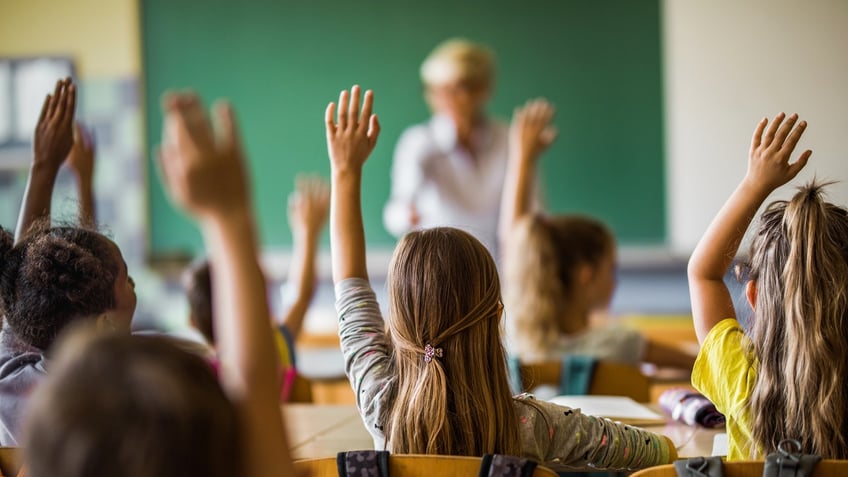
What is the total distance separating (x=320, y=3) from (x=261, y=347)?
17.0 feet

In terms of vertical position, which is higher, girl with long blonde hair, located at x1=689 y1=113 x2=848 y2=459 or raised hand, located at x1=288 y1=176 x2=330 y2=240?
raised hand, located at x1=288 y1=176 x2=330 y2=240

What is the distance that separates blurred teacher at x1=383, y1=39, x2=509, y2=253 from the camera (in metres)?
4.38

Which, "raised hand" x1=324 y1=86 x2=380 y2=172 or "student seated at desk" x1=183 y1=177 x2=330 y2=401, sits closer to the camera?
"raised hand" x1=324 y1=86 x2=380 y2=172

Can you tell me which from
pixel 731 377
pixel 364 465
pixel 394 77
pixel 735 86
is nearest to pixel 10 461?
pixel 364 465

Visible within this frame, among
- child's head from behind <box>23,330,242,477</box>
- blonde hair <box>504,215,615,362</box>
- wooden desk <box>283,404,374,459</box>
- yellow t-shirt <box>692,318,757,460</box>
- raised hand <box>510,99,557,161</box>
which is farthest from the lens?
raised hand <box>510,99,557,161</box>

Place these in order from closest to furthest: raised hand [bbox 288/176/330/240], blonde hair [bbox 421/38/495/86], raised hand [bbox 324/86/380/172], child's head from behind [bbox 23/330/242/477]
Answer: child's head from behind [bbox 23/330/242/477] → raised hand [bbox 324/86/380/172] → raised hand [bbox 288/176/330/240] → blonde hair [bbox 421/38/495/86]

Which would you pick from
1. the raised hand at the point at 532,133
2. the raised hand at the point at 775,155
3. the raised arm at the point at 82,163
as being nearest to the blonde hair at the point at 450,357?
the raised hand at the point at 775,155

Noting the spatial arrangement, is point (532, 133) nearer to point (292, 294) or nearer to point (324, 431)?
point (292, 294)

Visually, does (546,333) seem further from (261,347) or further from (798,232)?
(261,347)

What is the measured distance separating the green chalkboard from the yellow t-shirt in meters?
4.10

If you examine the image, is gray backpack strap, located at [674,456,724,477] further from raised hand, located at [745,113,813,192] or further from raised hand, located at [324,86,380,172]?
raised hand, located at [324,86,380,172]

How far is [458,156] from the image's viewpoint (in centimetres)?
454

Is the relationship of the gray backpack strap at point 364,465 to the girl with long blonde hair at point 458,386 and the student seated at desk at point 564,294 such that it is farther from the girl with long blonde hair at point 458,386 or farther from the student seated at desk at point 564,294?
the student seated at desk at point 564,294

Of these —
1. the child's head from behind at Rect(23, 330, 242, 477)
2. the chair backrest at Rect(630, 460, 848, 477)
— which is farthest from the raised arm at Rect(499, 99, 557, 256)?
the child's head from behind at Rect(23, 330, 242, 477)
